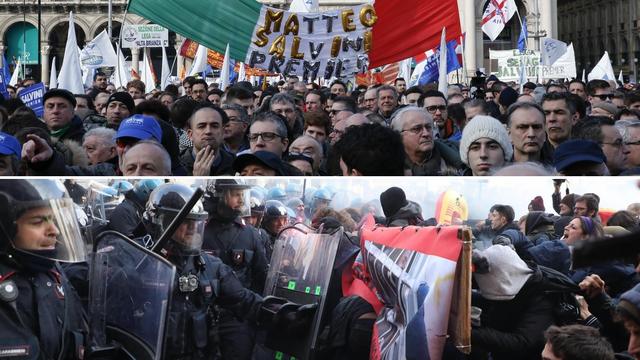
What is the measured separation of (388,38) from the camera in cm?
1332

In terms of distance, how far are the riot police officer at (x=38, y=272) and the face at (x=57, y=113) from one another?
19.9ft

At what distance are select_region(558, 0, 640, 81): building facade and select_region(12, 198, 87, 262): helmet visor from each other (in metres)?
78.5

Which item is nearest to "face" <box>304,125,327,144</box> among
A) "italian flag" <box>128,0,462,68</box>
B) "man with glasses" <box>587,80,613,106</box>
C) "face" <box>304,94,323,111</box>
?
"italian flag" <box>128,0,462,68</box>

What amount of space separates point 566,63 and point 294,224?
2604 centimetres

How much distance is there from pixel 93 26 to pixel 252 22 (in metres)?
79.4

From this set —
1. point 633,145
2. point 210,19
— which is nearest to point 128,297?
point 633,145

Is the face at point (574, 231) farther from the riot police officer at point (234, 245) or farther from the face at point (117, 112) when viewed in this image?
the face at point (117, 112)

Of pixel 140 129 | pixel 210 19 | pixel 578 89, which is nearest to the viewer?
pixel 140 129

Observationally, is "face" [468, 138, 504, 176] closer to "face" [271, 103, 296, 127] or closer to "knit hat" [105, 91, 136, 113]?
"face" [271, 103, 296, 127]

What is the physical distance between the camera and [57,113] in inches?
380

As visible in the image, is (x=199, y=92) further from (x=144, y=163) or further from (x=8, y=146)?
(x=144, y=163)

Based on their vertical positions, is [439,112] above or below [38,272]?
above

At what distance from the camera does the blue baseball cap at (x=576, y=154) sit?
5609 millimetres

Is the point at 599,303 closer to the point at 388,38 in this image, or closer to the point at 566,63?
the point at 388,38
